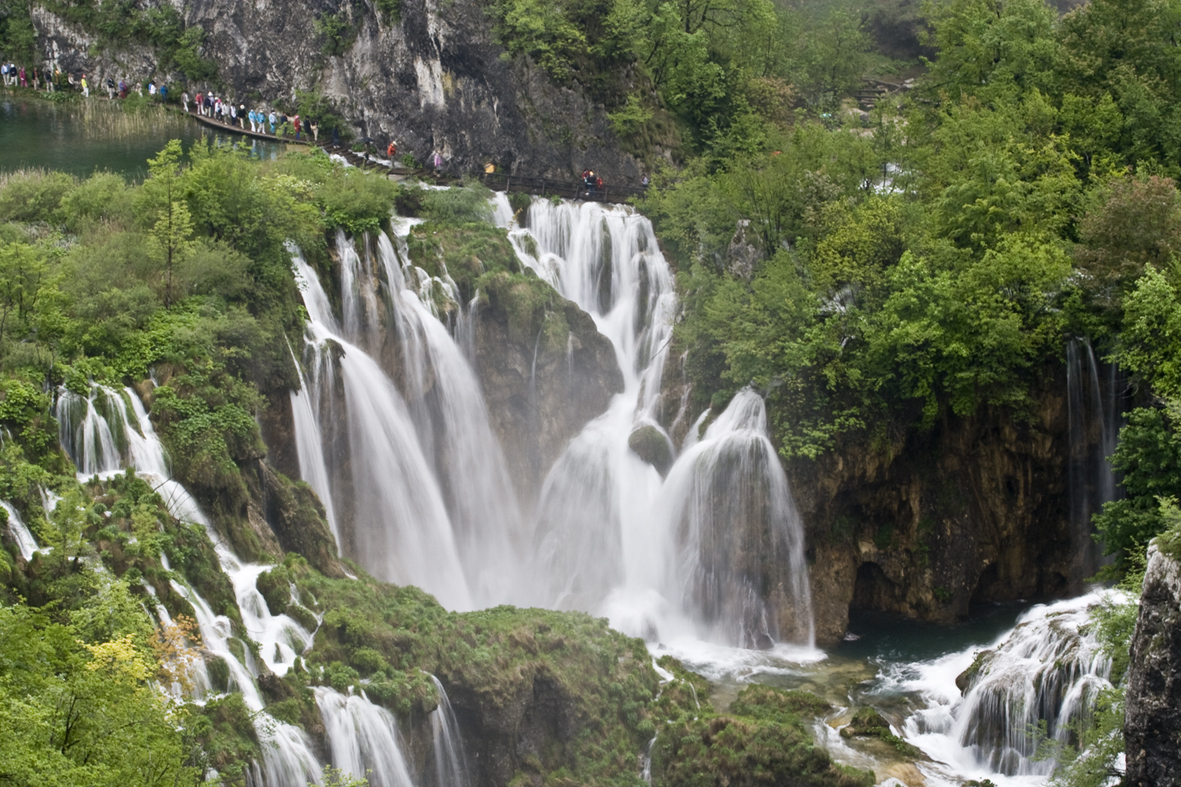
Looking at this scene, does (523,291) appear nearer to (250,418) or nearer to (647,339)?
(647,339)

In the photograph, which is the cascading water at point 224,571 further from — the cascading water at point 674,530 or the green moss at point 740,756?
the cascading water at point 674,530

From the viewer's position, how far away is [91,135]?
4722cm

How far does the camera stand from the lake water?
138 ft

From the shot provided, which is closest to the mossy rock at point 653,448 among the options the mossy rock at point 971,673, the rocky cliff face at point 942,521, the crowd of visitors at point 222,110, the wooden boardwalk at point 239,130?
the rocky cliff face at point 942,521

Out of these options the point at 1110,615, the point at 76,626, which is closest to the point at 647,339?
the point at 1110,615

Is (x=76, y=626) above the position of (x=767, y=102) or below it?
below

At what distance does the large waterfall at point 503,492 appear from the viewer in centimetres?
2895

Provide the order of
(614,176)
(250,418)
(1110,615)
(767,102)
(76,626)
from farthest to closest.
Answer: (767,102) < (614,176) < (250,418) < (1110,615) < (76,626)

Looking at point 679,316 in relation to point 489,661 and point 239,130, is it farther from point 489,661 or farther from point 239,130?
point 239,130

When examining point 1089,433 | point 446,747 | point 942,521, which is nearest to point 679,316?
point 942,521

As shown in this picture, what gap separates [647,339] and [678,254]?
11.2 feet

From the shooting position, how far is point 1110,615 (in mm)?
20703

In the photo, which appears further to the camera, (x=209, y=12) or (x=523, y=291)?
(x=209, y=12)

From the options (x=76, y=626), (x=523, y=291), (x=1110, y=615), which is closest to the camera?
(x=76, y=626)
